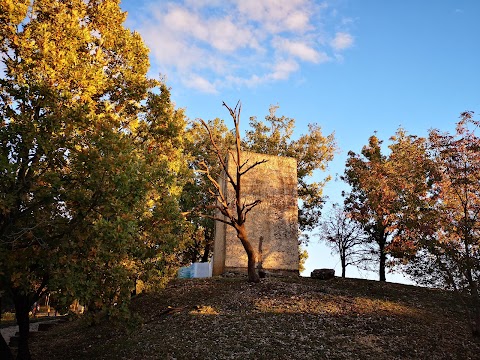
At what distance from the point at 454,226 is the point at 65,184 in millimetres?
15414

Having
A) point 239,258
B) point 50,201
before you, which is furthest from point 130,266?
point 239,258

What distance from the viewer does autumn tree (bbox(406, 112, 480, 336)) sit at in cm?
1627

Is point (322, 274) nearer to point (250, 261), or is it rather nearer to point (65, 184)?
point (250, 261)

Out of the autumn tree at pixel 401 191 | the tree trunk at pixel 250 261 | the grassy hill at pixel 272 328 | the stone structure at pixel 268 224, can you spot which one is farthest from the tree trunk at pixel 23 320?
the autumn tree at pixel 401 191

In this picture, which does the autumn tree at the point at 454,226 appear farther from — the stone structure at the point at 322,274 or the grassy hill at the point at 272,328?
the stone structure at the point at 322,274

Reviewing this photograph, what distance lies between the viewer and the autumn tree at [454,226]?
53.4ft

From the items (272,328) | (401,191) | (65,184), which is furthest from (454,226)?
(65,184)

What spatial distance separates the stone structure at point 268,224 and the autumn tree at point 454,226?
850cm

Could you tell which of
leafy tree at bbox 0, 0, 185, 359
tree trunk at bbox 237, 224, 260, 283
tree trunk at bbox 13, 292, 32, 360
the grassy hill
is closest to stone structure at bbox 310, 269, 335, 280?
the grassy hill

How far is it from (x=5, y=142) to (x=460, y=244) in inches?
685

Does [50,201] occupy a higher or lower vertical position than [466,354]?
higher

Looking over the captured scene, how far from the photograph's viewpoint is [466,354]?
1399 centimetres

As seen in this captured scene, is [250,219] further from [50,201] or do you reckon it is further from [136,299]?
[50,201]

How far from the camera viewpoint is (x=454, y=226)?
16797mm
